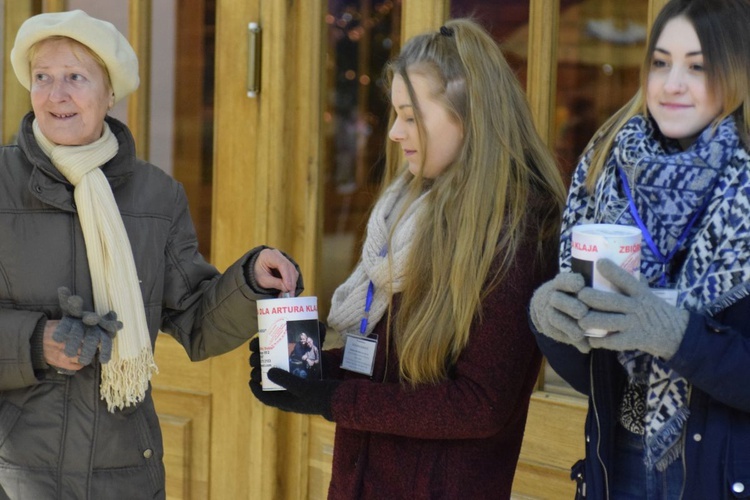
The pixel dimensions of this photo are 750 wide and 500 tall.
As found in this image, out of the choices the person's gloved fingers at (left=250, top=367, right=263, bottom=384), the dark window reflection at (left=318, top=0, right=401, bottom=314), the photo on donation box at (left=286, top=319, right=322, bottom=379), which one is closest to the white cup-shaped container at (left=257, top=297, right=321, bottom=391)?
the photo on donation box at (left=286, top=319, right=322, bottom=379)

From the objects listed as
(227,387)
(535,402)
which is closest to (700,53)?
(535,402)

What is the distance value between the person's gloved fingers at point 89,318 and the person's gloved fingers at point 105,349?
4 centimetres

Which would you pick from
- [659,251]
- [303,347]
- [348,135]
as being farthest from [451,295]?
[348,135]

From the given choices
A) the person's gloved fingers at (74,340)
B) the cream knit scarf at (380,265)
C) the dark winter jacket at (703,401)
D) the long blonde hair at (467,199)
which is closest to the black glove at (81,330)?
the person's gloved fingers at (74,340)

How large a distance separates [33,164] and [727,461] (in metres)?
1.43

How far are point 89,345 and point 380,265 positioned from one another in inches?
23.1

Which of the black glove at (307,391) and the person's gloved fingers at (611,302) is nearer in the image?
the person's gloved fingers at (611,302)

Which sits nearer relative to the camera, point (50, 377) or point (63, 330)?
point (63, 330)

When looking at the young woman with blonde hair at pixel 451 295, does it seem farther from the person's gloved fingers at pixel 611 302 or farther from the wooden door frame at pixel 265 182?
the wooden door frame at pixel 265 182

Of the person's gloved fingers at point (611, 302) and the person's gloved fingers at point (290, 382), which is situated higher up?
the person's gloved fingers at point (611, 302)

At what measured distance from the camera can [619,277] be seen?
4.69ft

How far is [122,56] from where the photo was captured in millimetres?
2111

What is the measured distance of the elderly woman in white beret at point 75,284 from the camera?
1.98 m

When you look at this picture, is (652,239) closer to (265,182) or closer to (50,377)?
(50,377)
